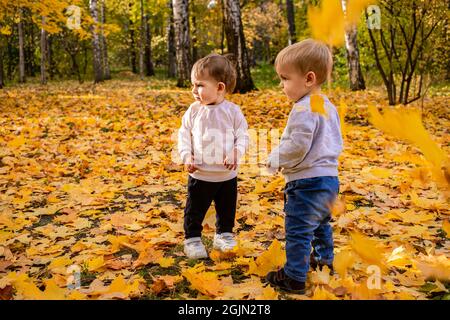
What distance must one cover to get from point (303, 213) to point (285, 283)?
353 mm

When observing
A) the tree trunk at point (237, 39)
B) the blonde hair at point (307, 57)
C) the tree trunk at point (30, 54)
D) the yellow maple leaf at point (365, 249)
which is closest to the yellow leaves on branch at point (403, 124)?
the yellow maple leaf at point (365, 249)

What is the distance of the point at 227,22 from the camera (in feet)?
33.1

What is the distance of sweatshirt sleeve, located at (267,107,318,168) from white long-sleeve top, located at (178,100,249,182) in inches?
20.4

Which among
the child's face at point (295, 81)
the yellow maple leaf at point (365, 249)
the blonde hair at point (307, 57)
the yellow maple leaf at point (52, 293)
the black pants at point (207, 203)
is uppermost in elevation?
the blonde hair at point (307, 57)

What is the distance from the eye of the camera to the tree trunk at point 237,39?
9.97 meters

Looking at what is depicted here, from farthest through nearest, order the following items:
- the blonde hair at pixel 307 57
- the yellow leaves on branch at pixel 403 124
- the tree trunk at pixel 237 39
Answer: the tree trunk at pixel 237 39 → the blonde hair at pixel 307 57 → the yellow leaves on branch at pixel 403 124

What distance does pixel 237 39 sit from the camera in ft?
33.2

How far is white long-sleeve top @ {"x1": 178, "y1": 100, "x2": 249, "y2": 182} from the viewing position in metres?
2.42

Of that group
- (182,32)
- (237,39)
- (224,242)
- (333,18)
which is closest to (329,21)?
(333,18)

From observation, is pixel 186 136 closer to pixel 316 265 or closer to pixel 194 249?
pixel 194 249

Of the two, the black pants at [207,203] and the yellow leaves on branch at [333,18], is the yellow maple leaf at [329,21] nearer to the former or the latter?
the yellow leaves on branch at [333,18]

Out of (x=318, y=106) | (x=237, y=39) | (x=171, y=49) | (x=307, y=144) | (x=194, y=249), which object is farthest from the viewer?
(x=171, y=49)

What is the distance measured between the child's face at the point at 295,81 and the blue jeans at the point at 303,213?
1.27 ft
